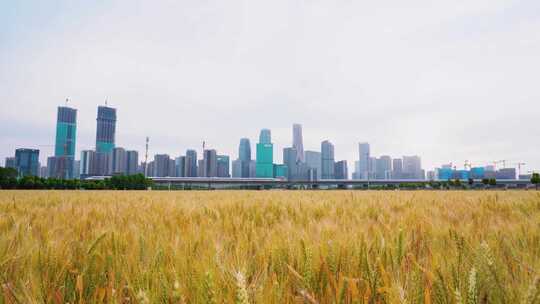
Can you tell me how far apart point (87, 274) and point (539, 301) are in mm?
1681

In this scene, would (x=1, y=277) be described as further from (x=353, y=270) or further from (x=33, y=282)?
(x=353, y=270)

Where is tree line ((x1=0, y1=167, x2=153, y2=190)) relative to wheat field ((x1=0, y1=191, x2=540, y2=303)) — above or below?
below

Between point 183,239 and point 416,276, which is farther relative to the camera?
point 183,239

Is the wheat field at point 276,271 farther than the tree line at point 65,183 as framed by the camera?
No

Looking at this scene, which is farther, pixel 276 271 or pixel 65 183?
pixel 65 183

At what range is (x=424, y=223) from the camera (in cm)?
264

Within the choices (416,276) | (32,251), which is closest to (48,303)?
(32,251)

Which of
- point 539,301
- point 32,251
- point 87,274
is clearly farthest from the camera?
point 32,251

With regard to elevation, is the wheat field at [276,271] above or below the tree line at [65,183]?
above

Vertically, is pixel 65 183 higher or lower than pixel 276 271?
lower

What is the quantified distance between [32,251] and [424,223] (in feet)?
9.68

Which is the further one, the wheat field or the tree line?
the tree line

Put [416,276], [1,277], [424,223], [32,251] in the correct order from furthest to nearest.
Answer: [424,223] < [32,251] < [1,277] < [416,276]

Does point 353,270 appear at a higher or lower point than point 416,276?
lower
